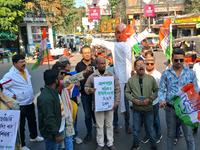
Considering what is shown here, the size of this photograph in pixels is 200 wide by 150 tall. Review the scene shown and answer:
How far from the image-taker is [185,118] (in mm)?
2807

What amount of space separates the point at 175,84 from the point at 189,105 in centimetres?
41

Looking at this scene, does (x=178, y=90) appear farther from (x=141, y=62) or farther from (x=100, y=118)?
(x=100, y=118)

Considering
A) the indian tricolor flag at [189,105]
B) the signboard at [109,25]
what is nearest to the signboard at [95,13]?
the signboard at [109,25]

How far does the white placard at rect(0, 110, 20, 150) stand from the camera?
2.76 m

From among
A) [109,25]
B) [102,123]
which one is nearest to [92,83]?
[102,123]

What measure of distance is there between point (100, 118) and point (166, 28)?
3.06 m

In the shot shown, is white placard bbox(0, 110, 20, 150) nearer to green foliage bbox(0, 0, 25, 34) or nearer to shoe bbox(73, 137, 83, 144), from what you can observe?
shoe bbox(73, 137, 83, 144)

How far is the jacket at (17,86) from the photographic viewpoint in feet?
11.9

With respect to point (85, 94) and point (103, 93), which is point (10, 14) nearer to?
point (85, 94)

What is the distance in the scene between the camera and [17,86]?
12.4 feet

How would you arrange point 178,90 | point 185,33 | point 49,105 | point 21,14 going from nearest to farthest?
point 49,105
point 178,90
point 21,14
point 185,33

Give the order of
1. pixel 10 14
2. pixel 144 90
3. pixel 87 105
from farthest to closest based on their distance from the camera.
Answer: pixel 10 14
pixel 87 105
pixel 144 90

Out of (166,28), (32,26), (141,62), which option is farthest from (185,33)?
(141,62)

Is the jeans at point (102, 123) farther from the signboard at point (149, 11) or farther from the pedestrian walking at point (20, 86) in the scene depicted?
the signboard at point (149, 11)
